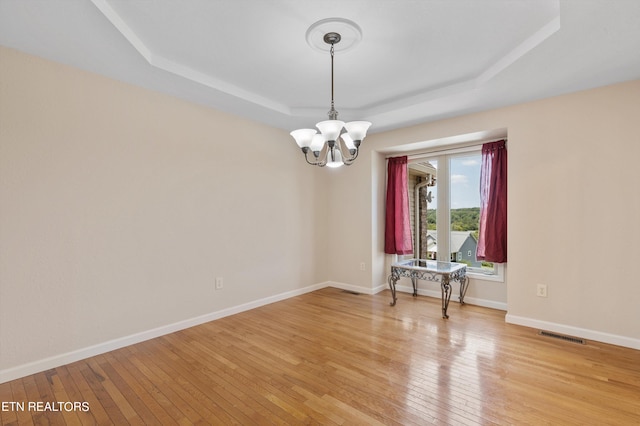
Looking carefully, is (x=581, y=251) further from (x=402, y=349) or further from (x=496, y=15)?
(x=496, y=15)

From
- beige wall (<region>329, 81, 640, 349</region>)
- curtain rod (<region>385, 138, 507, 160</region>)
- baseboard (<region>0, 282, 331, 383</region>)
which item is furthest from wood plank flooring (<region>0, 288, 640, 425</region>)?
curtain rod (<region>385, 138, 507, 160</region>)

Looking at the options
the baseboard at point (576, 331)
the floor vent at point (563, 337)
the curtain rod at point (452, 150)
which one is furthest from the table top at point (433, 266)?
the curtain rod at point (452, 150)

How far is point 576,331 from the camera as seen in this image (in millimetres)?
2977

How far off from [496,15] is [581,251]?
7.94 feet

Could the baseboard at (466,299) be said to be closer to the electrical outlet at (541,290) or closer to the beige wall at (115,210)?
the electrical outlet at (541,290)

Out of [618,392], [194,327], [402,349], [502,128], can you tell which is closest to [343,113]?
[502,128]

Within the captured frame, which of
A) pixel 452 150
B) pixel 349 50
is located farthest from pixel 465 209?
pixel 349 50

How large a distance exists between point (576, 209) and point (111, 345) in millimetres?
4674

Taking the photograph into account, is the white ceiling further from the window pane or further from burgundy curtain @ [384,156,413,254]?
burgundy curtain @ [384,156,413,254]

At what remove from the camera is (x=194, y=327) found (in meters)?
3.29

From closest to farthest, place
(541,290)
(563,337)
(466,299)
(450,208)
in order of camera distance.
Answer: (563,337) → (541,290) → (466,299) → (450,208)

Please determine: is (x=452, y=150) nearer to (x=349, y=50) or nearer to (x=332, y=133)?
(x=349, y=50)

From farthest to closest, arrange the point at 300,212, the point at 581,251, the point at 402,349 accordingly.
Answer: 1. the point at 300,212
2. the point at 581,251
3. the point at 402,349

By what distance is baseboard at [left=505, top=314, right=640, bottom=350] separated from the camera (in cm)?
274
